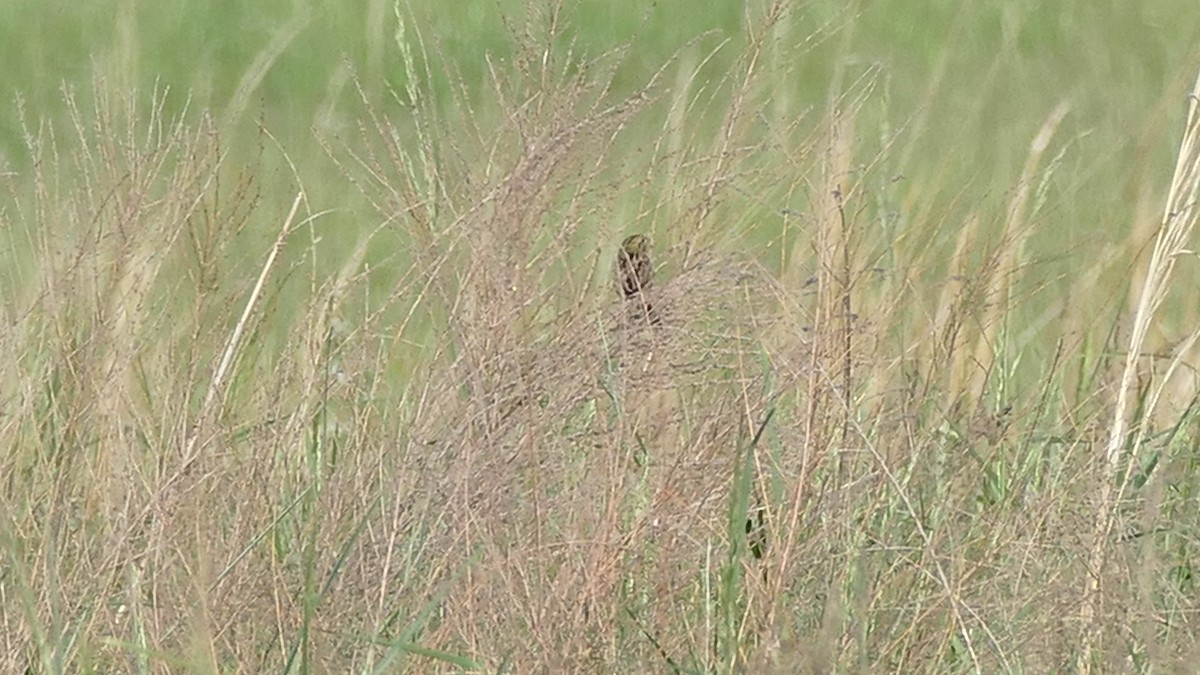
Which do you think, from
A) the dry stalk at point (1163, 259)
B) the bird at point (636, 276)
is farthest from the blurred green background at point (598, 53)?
the bird at point (636, 276)

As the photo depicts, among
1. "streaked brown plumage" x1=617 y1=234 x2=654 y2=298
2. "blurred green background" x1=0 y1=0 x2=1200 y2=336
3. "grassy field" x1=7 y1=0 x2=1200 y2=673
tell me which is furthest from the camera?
"blurred green background" x1=0 y1=0 x2=1200 y2=336

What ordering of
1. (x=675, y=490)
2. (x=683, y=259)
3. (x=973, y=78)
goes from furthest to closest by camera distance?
(x=973, y=78), (x=683, y=259), (x=675, y=490)

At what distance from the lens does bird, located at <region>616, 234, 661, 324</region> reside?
1.67 m

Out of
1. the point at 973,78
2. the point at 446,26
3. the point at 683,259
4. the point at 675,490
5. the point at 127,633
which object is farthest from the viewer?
the point at 446,26

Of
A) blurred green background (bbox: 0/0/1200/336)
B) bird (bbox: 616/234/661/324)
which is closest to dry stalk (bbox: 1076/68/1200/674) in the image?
bird (bbox: 616/234/661/324)

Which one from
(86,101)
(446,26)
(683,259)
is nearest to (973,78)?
(446,26)

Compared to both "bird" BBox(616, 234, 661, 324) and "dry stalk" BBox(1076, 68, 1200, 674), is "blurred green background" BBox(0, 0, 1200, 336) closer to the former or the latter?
"dry stalk" BBox(1076, 68, 1200, 674)

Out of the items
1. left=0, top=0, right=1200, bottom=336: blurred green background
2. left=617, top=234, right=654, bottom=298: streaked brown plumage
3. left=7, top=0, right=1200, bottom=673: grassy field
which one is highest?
left=617, top=234, right=654, bottom=298: streaked brown plumage

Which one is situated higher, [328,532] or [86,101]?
[328,532]

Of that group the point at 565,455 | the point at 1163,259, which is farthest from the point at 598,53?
the point at 565,455

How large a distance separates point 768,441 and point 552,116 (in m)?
0.34

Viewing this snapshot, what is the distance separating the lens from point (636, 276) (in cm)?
176

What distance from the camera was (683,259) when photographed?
1887 mm

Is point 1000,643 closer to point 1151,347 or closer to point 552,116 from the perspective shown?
point 552,116
